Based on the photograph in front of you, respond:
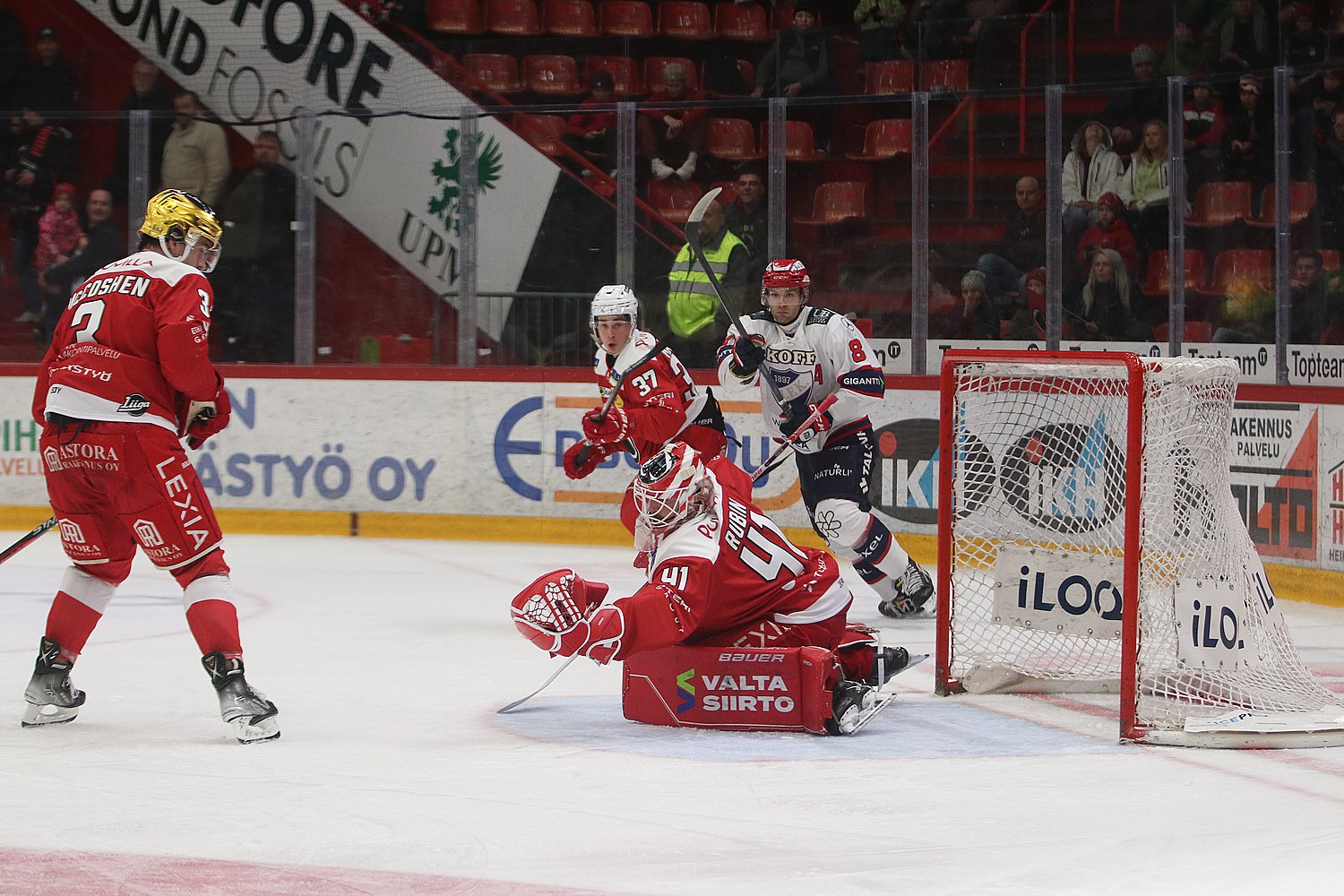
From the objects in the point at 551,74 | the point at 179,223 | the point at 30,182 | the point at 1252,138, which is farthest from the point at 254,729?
the point at 551,74

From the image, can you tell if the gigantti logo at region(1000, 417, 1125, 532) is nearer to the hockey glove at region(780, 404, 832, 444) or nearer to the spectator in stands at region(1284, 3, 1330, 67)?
the hockey glove at region(780, 404, 832, 444)

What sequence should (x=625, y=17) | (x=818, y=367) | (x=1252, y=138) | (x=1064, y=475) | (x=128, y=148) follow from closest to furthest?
(x=1064, y=475) < (x=818, y=367) < (x=1252, y=138) < (x=128, y=148) < (x=625, y=17)

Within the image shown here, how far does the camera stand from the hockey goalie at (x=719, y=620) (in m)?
Answer: 3.93

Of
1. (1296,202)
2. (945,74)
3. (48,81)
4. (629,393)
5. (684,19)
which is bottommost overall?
(629,393)

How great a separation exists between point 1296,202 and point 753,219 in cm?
249

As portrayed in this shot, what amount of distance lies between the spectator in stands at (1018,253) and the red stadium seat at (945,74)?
0.66 metres

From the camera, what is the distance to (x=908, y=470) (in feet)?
26.2

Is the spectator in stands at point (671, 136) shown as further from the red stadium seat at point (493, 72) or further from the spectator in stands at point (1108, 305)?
the spectator in stands at point (1108, 305)

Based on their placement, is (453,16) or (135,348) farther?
(453,16)

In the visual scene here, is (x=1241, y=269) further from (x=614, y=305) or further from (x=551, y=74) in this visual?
(x=551, y=74)

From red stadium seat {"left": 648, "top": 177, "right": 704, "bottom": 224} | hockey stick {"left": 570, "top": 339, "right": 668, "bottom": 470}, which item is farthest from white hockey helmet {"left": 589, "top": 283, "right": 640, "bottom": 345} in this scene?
red stadium seat {"left": 648, "top": 177, "right": 704, "bottom": 224}

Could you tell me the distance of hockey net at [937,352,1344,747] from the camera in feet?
13.4

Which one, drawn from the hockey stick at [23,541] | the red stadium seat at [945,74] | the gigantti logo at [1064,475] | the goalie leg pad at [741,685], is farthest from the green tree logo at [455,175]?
the goalie leg pad at [741,685]

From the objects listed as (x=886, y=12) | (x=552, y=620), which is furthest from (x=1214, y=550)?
(x=886, y=12)
